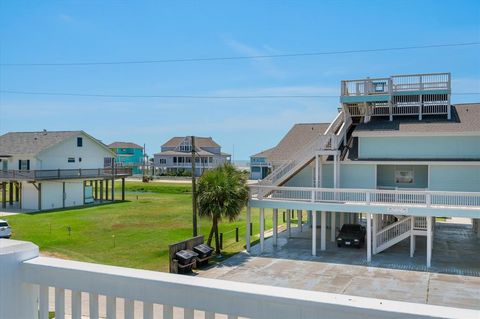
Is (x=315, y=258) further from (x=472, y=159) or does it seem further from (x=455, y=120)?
(x=455, y=120)

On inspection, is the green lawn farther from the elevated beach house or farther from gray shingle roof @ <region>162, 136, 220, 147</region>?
gray shingle roof @ <region>162, 136, 220, 147</region>

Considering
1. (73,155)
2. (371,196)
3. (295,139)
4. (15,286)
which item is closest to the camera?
(15,286)

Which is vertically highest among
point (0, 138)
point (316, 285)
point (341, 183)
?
point (0, 138)

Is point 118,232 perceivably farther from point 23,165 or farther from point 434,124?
point 434,124

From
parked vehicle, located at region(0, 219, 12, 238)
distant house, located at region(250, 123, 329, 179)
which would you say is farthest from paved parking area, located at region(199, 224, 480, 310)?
parked vehicle, located at region(0, 219, 12, 238)

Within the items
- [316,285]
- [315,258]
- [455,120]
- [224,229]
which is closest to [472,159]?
[455,120]

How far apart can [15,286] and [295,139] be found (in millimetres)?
27098

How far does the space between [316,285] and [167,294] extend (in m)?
15.2

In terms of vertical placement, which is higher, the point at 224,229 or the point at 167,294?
the point at 167,294

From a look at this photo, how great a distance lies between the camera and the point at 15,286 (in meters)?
2.44

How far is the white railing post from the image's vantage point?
240 cm

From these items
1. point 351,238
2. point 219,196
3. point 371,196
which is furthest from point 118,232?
point 371,196

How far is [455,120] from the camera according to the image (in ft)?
79.5

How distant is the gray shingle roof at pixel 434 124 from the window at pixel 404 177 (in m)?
2.62
